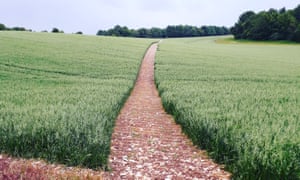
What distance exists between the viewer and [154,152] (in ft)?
28.2

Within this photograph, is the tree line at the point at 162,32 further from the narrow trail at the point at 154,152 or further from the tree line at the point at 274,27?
the narrow trail at the point at 154,152

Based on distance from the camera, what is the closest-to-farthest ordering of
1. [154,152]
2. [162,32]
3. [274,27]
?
[154,152], [274,27], [162,32]

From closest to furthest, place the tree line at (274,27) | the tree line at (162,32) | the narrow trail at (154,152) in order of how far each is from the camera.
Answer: the narrow trail at (154,152), the tree line at (274,27), the tree line at (162,32)

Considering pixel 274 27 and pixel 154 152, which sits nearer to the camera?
pixel 154 152

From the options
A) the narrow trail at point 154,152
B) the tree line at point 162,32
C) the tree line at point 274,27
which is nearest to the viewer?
the narrow trail at point 154,152

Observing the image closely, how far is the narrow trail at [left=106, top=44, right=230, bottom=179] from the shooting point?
23.4 feet

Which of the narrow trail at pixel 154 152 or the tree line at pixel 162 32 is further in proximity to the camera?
the tree line at pixel 162 32

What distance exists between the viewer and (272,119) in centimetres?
977

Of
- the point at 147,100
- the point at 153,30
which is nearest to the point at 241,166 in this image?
the point at 147,100

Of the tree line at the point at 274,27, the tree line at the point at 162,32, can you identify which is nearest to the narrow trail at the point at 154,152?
the tree line at the point at 274,27

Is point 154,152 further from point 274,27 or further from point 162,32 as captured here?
point 162,32

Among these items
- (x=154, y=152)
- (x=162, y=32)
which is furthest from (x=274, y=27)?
(x=154, y=152)

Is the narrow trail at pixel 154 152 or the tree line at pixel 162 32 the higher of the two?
the tree line at pixel 162 32

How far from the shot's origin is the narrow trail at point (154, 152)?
7144 mm
